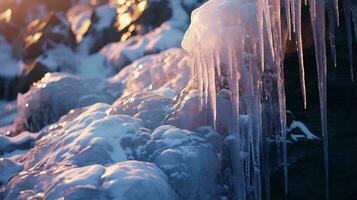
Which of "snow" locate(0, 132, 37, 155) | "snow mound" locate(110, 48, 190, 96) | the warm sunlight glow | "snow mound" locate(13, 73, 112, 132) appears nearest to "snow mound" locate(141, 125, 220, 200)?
"snow mound" locate(110, 48, 190, 96)

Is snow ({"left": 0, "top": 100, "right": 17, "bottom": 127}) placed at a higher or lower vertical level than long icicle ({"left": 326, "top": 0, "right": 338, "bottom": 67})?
lower

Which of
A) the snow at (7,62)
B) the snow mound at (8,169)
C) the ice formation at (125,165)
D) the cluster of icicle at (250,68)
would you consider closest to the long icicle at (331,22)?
the cluster of icicle at (250,68)

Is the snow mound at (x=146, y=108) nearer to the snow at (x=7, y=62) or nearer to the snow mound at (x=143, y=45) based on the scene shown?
the snow mound at (x=143, y=45)

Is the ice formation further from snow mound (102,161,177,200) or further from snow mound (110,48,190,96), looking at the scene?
snow mound (110,48,190,96)

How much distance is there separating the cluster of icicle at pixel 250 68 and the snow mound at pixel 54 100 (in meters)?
5.34

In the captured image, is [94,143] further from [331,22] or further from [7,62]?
[7,62]

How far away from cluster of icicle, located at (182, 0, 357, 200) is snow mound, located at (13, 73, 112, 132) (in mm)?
5337

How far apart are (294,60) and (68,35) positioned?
1092 centimetres

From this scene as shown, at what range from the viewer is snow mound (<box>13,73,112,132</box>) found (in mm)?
11018

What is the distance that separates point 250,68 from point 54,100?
20.9 ft

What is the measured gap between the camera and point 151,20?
1510 cm

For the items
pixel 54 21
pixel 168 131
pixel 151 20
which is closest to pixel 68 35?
pixel 54 21

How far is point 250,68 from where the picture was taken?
18.5 ft

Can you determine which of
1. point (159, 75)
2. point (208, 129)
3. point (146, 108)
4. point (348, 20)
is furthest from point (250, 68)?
point (159, 75)
